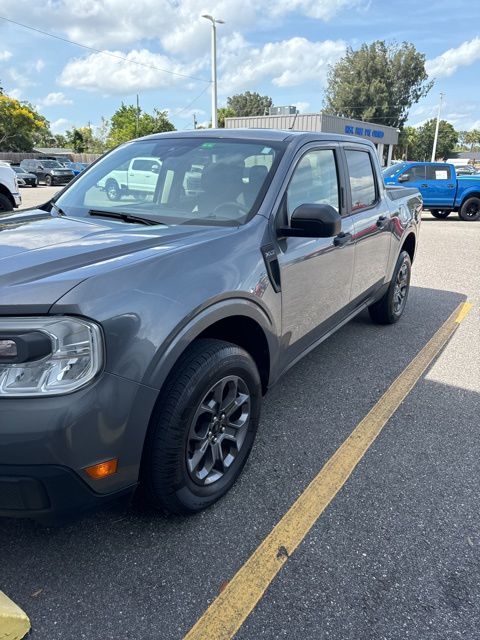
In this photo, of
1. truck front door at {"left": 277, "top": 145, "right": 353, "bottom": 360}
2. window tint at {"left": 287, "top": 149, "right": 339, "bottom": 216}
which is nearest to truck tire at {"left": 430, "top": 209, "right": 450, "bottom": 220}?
truck front door at {"left": 277, "top": 145, "right": 353, "bottom": 360}

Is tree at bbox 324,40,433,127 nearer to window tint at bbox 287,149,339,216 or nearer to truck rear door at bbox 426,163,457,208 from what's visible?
truck rear door at bbox 426,163,457,208

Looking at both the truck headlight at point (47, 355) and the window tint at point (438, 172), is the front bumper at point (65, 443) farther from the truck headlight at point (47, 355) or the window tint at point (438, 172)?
the window tint at point (438, 172)

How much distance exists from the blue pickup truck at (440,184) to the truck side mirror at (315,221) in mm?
13710

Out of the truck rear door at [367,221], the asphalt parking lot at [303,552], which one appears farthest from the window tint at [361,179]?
the asphalt parking lot at [303,552]

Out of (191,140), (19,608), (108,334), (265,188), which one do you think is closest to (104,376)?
(108,334)

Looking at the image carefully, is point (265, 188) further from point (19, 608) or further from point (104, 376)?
point (19, 608)

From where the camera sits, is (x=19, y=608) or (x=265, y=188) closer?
(x=19, y=608)

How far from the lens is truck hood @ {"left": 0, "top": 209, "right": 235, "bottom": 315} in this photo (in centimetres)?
175

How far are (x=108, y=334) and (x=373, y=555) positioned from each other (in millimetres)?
1495

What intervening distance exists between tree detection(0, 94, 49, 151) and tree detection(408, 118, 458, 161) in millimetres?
56883

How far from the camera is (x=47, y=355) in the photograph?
170 centimetres

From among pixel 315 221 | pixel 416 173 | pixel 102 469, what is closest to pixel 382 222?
pixel 315 221

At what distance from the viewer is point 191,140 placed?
130 inches

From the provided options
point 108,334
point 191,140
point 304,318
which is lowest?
point 304,318
